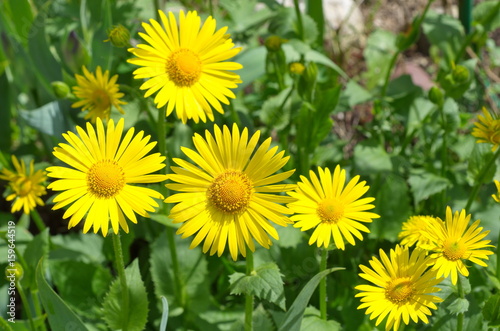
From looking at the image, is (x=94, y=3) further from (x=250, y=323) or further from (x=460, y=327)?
(x=460, y=327)

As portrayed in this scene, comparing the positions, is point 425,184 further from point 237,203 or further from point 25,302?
point 25,302

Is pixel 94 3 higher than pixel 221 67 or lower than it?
higher

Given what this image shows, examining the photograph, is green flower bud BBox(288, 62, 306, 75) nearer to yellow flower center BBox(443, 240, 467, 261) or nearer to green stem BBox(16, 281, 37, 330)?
yellow flower center BBox(443, 240, 467, 261)

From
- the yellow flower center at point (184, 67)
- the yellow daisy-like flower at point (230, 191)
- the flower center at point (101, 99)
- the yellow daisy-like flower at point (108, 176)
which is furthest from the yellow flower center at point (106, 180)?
the flower center at point (101, 99)

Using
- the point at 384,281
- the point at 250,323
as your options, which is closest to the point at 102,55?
the point at 250,323

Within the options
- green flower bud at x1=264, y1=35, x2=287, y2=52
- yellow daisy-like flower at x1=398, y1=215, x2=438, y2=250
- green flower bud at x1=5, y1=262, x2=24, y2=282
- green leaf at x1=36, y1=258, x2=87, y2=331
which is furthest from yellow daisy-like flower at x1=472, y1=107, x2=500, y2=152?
green flower bud at x1=5, y1=262, x2=24, y2=282

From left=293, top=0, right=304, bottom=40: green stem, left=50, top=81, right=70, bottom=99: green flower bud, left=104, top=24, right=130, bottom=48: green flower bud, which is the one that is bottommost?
left=50, top=81, right=70, bottom=99: green flower bud

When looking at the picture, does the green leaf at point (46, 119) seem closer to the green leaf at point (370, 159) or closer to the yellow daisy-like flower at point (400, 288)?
the green leaf at point (370, 159)
